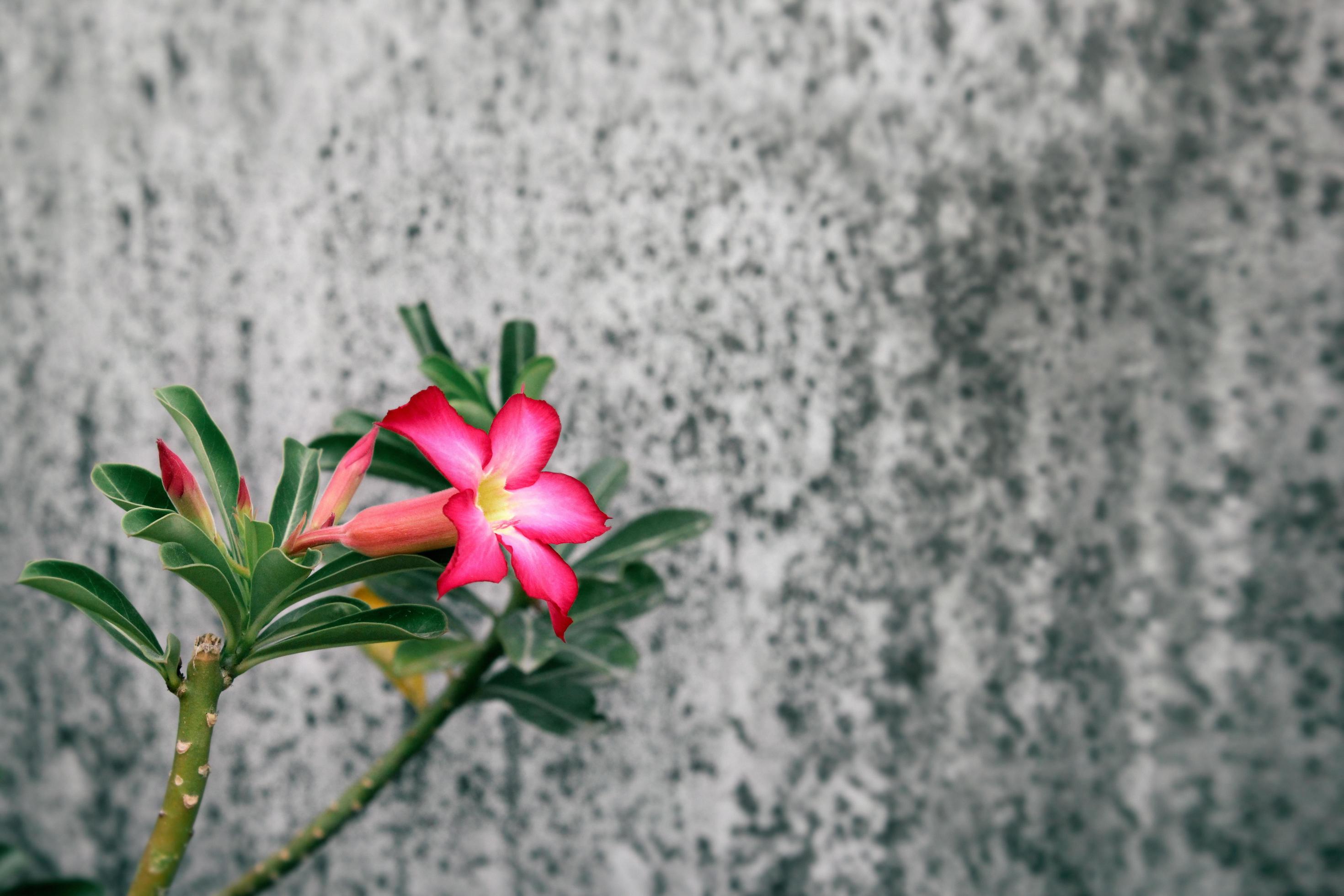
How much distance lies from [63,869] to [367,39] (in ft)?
3.49

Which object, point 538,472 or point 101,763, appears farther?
point 101,763

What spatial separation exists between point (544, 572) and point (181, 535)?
7.1 inches

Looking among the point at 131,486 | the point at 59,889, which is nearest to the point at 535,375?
the point at 131,486

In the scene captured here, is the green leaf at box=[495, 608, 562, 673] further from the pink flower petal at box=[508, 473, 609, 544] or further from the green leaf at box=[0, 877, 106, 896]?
the green leaf at box=[0, 877, 106, 896]

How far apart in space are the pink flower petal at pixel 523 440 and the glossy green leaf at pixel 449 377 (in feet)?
0.56

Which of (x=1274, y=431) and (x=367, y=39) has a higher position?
(x=367, y=39)

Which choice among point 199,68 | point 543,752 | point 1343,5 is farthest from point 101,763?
point 1343,5

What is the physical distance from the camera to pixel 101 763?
2.85 feet

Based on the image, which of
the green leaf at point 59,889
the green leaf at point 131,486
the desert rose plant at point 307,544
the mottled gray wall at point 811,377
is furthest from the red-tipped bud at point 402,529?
the green leaf at point 59,889

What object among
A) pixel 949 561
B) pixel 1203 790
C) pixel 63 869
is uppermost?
pixel 949 561

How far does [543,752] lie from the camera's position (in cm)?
82

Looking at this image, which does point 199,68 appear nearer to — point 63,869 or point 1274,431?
point 63,869

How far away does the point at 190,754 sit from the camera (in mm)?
352

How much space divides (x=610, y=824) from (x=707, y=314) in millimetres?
593
